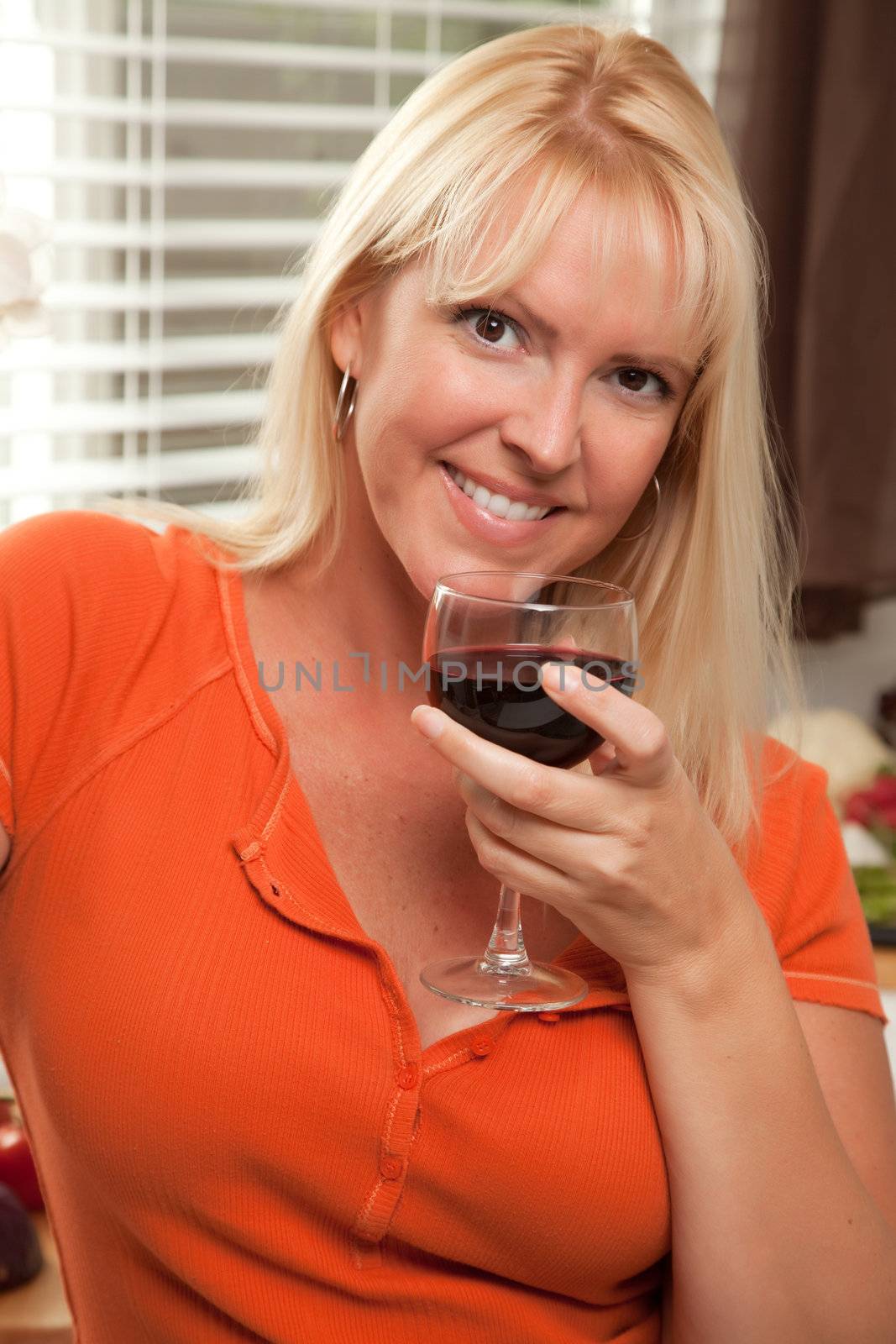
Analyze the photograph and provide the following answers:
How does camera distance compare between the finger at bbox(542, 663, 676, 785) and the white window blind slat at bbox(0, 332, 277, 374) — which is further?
the white window blind slat at bbox(0, 332, 277, 374)

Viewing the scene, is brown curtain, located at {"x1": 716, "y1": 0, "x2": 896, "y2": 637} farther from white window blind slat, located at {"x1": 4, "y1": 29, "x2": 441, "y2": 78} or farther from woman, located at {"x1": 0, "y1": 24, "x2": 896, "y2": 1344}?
woman, located at {"x1": 0, "y1": 24, "x2": 896, "y2": 1344}

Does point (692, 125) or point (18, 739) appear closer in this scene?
point (18, 739)

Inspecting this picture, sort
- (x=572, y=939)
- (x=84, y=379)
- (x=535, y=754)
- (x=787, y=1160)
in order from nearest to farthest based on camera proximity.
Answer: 1. (x=535, y=754)
2. (x=787, y=1160)
3. (x=572, y=939)
4. (x=84, y=379)

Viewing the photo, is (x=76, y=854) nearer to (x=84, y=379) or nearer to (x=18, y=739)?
(x=18, y=739)

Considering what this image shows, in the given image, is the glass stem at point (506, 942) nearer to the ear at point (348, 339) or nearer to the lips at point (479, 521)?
the lips at point (479, 521)

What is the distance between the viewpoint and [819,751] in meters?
2.46

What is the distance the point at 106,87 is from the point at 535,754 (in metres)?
1.70

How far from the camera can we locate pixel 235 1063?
44.9 inches

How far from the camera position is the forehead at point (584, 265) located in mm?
1219

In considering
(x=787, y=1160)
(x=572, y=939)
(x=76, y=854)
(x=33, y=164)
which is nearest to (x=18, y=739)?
(x=76, y=854)

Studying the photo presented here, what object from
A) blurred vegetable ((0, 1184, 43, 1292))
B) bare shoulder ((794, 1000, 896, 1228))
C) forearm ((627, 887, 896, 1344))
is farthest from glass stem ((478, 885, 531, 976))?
blurred vegetable ((0, 1184, 43, 1292))

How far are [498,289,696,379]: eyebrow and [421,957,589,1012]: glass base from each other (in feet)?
1.72

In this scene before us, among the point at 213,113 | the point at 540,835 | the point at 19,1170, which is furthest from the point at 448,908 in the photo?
the point at 213,113

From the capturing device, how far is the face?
1.23m
